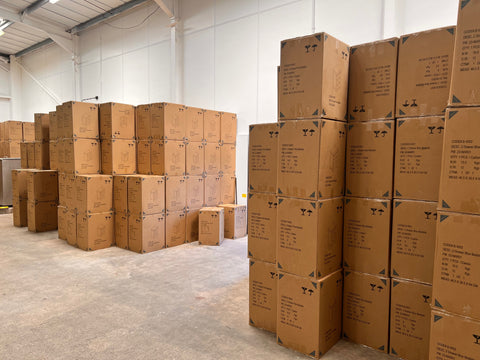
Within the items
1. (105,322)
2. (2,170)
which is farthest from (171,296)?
(2,170)

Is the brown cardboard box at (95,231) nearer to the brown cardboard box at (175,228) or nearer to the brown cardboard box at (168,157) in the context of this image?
the brown cardboard box at (175,228)

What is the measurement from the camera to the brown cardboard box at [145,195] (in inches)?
174

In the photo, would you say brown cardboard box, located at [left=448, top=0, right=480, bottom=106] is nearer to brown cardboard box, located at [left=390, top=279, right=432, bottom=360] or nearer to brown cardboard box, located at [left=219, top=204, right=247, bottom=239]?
brown cardboard box, located at [left=390, top=279, right=432, bottom=360]

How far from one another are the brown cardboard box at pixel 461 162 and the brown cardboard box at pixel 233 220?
3.83 m

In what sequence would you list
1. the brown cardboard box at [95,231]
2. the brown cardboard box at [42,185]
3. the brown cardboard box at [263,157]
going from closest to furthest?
the brown cardboard box at [263,157]
the brown cardboard box at [95,231]
the brown cardboard box at [42,185]

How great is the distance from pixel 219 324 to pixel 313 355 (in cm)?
76

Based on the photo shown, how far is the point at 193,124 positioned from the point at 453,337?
4.20 meters

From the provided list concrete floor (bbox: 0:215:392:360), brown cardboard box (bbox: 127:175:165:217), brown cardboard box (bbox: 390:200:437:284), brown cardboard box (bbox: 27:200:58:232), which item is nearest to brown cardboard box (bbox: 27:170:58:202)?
brown cardboard box (bbox: 27:200:58:232)

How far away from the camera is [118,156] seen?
4.86m

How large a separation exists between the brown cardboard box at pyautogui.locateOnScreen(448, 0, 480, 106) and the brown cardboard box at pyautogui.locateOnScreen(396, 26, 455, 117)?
441mm

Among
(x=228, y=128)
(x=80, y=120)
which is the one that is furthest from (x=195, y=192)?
(x=80, y=120)

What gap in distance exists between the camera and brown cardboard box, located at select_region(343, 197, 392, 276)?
2.15 m

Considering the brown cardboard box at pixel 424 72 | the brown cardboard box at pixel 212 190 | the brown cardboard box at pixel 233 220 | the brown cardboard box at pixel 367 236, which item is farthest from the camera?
the brown cardboard box at pixel 212 190

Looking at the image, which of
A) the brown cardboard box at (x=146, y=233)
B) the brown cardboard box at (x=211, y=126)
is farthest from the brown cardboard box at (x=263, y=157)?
the brown cardboard box at (x=211, y=126)
